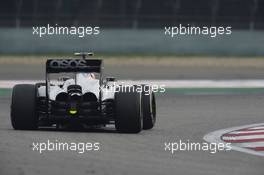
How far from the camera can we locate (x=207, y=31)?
41656mm

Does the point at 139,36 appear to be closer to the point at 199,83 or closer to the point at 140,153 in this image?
the point at 199,83

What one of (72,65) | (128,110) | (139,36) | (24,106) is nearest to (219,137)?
(128,110)

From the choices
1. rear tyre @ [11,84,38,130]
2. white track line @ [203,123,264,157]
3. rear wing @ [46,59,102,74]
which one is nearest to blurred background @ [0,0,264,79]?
white track line @ [203,123,264,157]

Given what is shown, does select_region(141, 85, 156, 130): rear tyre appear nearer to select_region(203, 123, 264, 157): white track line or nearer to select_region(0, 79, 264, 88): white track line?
select_region(203, 123, 264, 157): white track line

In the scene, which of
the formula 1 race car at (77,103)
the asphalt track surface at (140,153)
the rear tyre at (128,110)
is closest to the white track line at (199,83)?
the asphalt track surface at (140,153)

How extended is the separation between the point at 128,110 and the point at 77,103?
0.80 m

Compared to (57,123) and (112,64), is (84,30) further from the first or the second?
(57,123)

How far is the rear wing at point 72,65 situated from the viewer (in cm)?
1642

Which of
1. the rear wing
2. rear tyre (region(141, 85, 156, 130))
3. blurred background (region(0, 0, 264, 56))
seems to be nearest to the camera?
the rear wing

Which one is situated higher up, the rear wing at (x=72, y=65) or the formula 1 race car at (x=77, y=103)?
the rear wing at (x=72, y=65)

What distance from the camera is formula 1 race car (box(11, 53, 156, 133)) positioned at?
16.1 m

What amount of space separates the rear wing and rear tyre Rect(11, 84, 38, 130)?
43 cm

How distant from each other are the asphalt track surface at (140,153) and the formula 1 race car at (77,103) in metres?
0.21

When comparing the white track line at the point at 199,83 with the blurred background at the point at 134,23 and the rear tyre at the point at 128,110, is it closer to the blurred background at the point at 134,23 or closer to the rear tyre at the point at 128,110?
the blurred background at the point at 134,23
